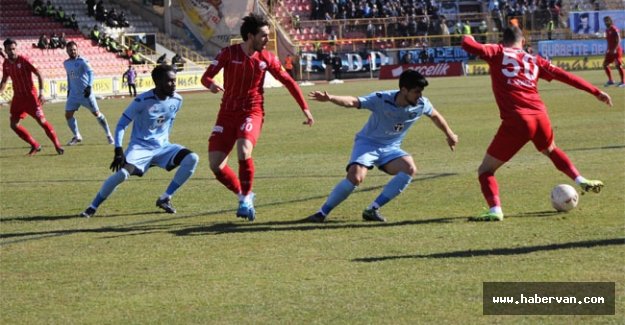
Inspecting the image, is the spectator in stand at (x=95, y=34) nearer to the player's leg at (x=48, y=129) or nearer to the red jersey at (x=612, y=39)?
the red jersey at (x=612, y=39)

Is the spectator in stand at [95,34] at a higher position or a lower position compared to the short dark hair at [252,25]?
lower

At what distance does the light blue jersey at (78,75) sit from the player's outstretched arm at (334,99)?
12500mm

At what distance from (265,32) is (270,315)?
190 inches

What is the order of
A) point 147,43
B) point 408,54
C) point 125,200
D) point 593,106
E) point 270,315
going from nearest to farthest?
point 270,315 < point 125,200 < point 593,106 < point 147,43 < point 408,54

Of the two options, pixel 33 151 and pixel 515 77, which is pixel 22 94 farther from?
pixel 515 77

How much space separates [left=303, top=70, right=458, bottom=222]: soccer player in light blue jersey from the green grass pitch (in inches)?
11.0

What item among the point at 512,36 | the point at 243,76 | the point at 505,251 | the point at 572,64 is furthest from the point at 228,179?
the point at 572,64

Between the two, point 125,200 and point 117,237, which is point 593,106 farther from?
point 117,237

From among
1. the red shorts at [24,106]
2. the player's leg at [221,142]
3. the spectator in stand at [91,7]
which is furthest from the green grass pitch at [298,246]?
the spectator in stand at [91,7]

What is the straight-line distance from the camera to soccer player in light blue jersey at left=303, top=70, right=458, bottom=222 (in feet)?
34.3

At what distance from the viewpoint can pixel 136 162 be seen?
1166 centimetres

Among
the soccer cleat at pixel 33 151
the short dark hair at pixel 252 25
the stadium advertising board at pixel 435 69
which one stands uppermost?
the short dark hair at pixel 252 25

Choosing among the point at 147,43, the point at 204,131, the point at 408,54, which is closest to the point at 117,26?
the point at 147,43

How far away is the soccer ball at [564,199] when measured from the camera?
10.5 m
